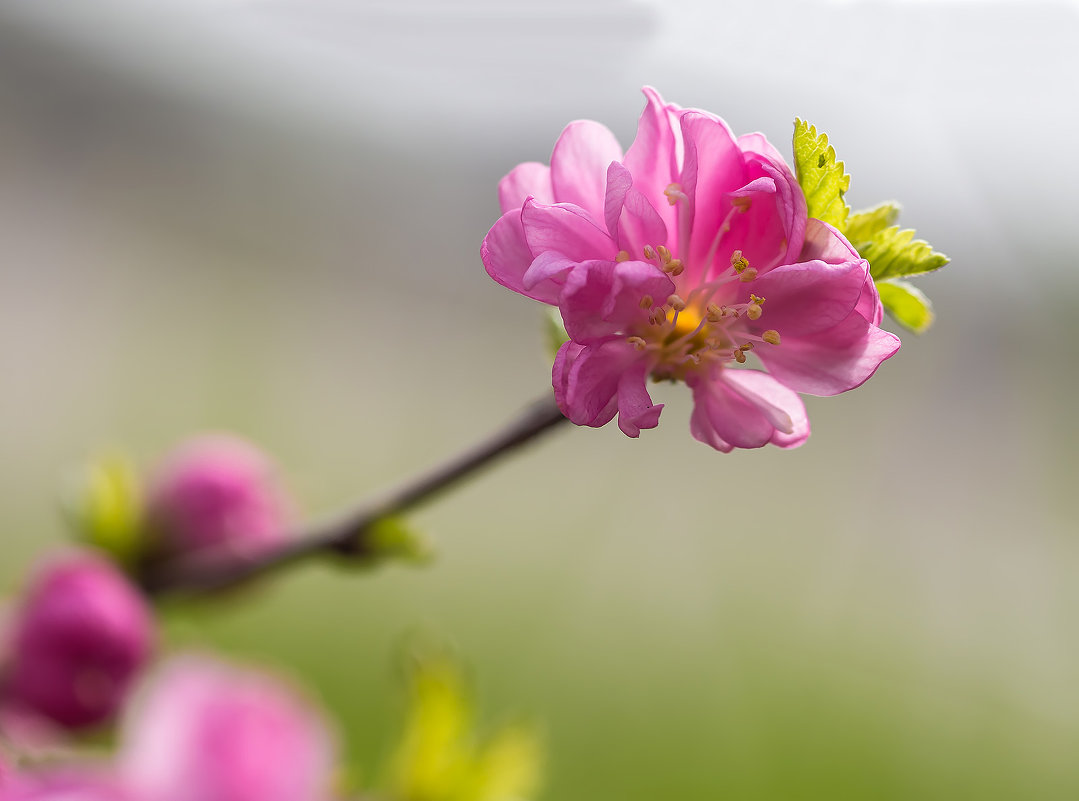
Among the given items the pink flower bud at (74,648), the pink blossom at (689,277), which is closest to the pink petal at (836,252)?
the pink blossom at (689,277)

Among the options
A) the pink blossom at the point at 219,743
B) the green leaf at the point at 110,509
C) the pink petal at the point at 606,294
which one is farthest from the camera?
the green leaf at the point at 110,509

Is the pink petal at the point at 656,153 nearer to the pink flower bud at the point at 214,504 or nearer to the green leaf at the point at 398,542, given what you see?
the green leaf at the point at 398,542

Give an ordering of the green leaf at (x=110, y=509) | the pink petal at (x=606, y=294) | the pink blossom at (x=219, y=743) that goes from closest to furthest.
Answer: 1. the pink petal at (x=606, y=294)
2. the pink blossom at (x=219, y=743)
3. the green leaf at (x=110, y=509)

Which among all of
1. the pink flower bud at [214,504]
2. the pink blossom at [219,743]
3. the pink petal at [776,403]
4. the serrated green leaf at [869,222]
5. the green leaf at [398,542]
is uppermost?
the serrated green leaf at [869,222]

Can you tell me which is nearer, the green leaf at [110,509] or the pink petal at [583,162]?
the pink petal at [583,162]

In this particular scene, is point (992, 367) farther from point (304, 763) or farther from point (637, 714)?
point (304, 763)

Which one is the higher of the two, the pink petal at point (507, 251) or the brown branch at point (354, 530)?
the pink petal at point (507, 251)

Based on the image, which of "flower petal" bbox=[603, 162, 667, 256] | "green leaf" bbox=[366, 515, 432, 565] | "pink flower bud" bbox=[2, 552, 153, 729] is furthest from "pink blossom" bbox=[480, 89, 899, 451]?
"pink flower bud" bbox=[2, 552, 153, 729]

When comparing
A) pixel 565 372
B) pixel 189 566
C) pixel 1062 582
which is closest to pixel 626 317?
pixel 565 372
